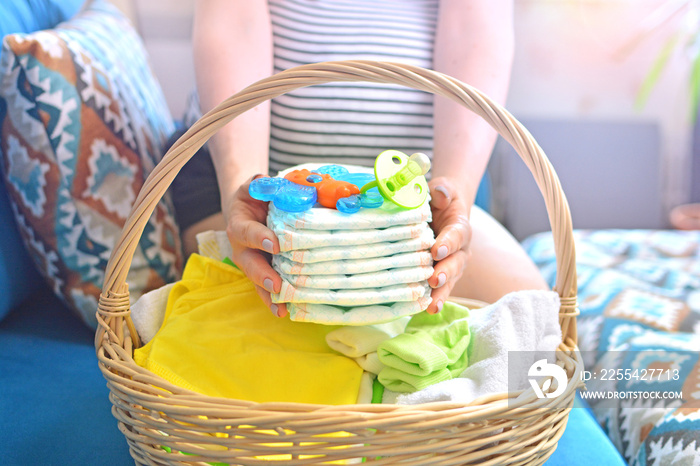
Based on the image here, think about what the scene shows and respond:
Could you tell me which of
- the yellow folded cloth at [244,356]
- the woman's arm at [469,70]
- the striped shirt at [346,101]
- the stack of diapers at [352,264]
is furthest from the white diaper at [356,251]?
the striped shirt at [346,101]

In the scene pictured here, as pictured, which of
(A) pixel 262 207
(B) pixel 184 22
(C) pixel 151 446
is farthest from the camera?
(B) pixel 184 22

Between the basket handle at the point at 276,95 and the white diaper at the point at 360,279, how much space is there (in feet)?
0.48

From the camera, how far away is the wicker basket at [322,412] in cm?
44

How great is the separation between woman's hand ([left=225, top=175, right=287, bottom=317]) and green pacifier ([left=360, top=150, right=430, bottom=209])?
4.6 inches

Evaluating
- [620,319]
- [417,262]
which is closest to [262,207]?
[417,262]

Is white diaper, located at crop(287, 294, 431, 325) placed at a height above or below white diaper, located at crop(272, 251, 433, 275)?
below

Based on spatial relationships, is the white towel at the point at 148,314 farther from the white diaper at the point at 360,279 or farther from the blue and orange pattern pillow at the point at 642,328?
the blue and orange pattern pillow at the point at 642,328

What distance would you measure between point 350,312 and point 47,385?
1.38ft

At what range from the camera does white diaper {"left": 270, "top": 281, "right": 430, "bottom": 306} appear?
1.72 ft

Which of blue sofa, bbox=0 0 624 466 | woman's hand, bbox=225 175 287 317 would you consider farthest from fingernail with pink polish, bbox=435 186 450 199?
blue sofa, bbox=0 0 624 466

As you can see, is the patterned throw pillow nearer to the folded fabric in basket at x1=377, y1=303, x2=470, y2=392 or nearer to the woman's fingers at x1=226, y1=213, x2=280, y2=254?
the woman's fingers at x1=226, y1=213, x2=280, y2=254

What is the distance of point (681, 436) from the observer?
681 millimetres

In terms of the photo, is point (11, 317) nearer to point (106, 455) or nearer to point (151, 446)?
point (106, 455)

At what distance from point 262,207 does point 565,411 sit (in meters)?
0.38
